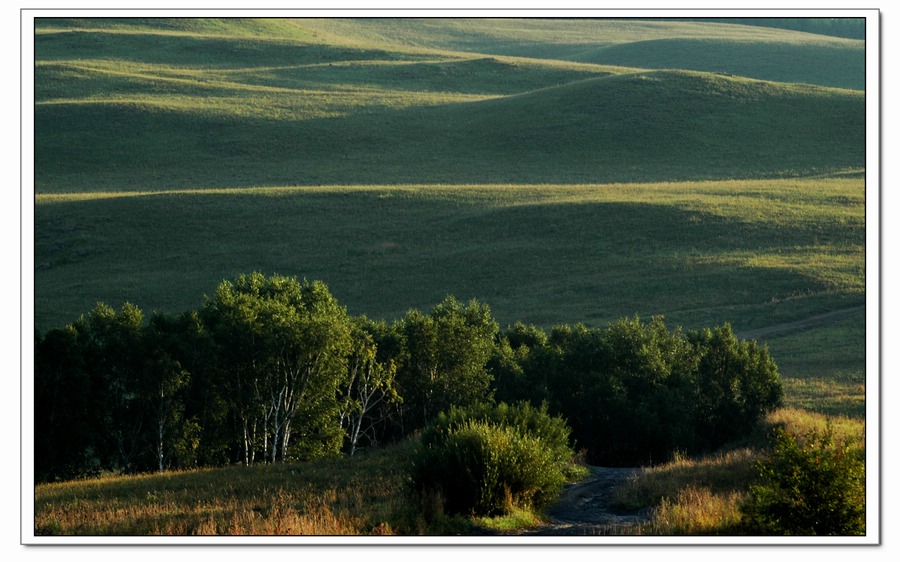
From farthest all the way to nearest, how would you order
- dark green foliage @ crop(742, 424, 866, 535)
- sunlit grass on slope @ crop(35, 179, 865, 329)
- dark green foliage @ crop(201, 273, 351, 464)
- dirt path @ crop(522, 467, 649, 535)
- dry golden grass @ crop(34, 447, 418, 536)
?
sunlit grass on slope @ crop(35, 179, 865, 329) < dark green foliage @ crop(201, 273, 351, 464) < dirt path @ crop(522, 467, 649, 535) < dry golden grass @ crop(34, 447, 418, 536) < dark green foliage @ crop(742, 424, 866, 535)

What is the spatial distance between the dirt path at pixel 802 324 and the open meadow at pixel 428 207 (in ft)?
0.60

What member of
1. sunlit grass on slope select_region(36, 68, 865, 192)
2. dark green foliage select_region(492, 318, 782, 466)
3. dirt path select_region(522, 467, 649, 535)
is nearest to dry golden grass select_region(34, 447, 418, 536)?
dirt path select_region(522, 467, 649, 535)

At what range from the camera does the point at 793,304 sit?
5284 centimetres

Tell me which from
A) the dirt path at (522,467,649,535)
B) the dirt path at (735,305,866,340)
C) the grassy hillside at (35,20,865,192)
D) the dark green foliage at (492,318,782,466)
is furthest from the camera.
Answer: the grassy hillside at (35,20,865,192)

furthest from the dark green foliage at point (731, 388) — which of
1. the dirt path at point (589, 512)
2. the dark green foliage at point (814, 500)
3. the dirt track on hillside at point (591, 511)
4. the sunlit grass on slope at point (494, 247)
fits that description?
the sunlit grass on slope at point (494, 247)

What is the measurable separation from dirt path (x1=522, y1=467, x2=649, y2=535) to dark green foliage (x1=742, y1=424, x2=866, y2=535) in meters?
2.05

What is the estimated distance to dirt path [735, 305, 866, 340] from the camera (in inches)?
1905

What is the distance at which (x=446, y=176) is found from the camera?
8719cm

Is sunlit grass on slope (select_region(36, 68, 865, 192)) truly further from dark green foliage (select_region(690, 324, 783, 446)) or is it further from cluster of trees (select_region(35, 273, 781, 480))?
dark green foliage (select_region(690, 324, 783, 446))

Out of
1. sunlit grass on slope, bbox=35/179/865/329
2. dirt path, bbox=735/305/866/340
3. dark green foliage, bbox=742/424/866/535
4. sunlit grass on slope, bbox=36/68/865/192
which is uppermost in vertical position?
sunlit grass on slope, bbox=36/68/865/192

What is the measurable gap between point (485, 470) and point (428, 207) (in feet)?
188

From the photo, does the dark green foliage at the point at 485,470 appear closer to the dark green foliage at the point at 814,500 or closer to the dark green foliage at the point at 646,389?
the dark green foliage at the point at 814,500
